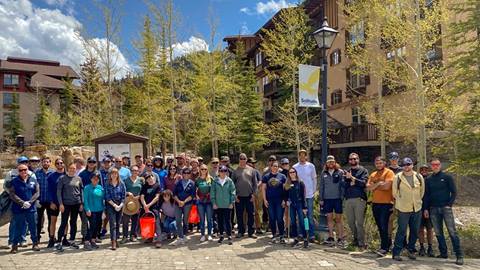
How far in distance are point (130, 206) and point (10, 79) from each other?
194 feet

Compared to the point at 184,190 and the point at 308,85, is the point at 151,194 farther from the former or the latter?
the point at 308,85

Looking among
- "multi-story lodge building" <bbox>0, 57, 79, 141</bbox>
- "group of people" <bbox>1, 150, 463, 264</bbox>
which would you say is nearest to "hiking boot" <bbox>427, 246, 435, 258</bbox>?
"group of people" <bbox>1, 150, 463, 264</bbox>

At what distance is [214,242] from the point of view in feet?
30.5

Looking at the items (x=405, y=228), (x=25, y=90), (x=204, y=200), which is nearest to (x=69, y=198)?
(x=204, y=200)

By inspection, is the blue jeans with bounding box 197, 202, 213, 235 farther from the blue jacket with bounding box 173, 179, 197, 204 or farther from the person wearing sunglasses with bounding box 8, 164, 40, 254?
the person wearing sunglasses with bounding box 8, 164, 40, 254

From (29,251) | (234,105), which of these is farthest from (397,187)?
(234,105)

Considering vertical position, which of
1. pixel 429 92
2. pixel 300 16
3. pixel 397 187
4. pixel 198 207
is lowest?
pixel 198 207

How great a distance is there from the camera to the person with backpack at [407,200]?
25.2ft

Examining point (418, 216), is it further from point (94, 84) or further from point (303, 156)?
point (94, 84)

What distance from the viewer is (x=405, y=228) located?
774 cm

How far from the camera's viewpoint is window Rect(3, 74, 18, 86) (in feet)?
190

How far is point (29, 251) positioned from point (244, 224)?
4973 millimetres

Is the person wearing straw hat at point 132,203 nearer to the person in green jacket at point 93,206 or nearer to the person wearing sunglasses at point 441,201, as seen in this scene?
the person in green jacket at point 93,206

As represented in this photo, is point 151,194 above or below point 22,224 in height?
above
